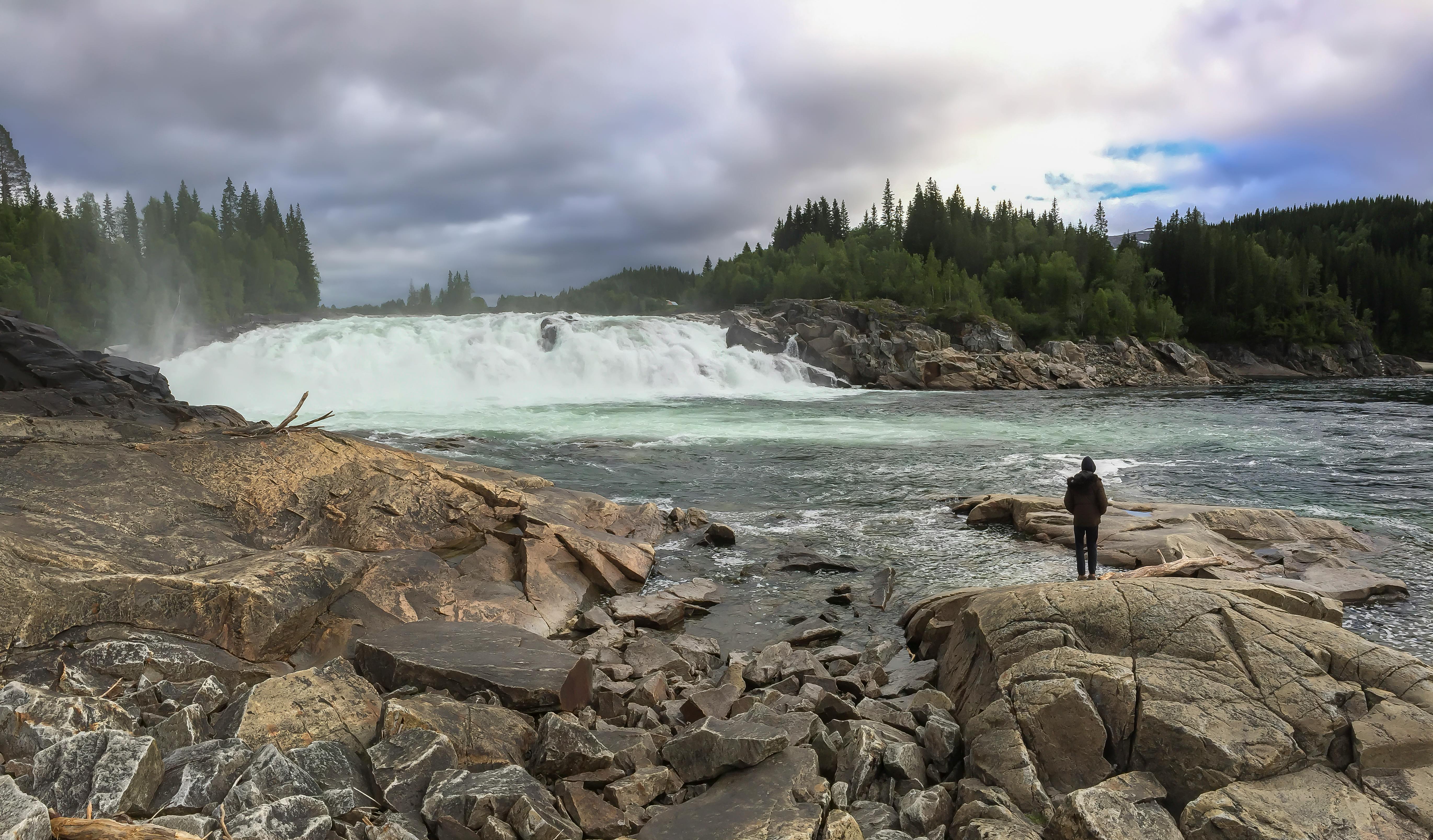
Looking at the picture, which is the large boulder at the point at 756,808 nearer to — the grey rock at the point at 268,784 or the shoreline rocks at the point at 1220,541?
the grey rock at the point at 268,784

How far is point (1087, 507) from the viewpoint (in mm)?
9750

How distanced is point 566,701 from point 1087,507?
7.29m

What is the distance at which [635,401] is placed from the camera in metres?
39.0

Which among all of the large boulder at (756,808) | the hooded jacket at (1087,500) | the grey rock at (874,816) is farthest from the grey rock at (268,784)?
the hooded jacket at (1087,500)

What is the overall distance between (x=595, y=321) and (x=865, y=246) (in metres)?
77.5

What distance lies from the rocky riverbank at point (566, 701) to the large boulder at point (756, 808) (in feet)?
0.07

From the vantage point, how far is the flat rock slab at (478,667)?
18.0 feet

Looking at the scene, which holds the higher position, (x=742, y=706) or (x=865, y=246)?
(x=865, y=246)

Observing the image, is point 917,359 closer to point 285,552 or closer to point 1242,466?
point 1242,466

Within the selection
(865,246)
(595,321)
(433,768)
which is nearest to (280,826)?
(433,768)

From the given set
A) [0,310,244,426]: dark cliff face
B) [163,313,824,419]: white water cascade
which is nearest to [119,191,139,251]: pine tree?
[163,313,824,419]: white water cascade

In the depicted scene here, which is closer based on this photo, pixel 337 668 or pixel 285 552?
pixel 337 668

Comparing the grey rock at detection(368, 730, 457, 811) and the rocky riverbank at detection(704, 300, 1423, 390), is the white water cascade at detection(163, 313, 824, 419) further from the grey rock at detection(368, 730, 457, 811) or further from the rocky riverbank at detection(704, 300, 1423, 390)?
the grey rock at detection(368, 730, 457, 811)

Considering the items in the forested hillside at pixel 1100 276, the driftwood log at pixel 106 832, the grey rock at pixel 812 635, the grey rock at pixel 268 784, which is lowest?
the grey rock at pixel 812 635
